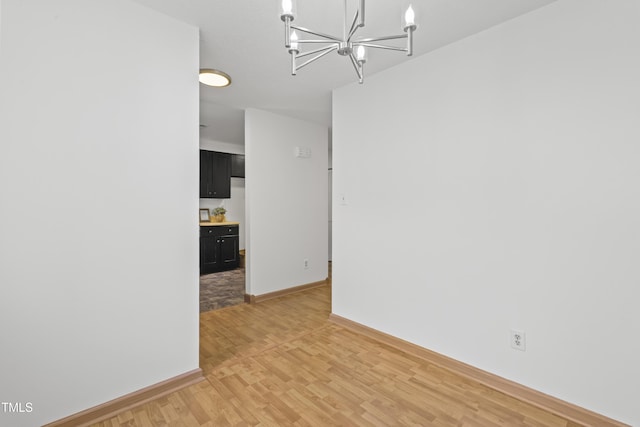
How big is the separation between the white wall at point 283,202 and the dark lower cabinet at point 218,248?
1.93m

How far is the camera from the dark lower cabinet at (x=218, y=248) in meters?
5.29

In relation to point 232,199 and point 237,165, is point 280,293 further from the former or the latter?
point 237,165

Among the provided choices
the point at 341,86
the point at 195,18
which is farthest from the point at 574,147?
the point at 195,18

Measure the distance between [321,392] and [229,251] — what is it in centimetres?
415

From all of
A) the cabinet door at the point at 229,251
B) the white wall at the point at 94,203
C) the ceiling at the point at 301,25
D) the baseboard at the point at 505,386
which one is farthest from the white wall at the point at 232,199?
the baseboard at the point at 505,386

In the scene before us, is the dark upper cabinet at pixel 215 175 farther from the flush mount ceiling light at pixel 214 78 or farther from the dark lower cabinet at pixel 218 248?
the flush mount ceiling light at pixel 214 78

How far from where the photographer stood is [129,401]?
1.77 metres

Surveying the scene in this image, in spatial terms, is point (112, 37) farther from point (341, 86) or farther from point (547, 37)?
point (547, 37)

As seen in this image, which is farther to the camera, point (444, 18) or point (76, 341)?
point (444, 18)

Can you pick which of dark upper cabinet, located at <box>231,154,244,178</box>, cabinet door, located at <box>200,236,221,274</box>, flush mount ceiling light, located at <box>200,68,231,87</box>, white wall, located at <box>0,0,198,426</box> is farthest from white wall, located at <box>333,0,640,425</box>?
dark upper cabinet, located at <box>231,154,244,178</box>

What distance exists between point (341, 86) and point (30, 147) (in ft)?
8.16

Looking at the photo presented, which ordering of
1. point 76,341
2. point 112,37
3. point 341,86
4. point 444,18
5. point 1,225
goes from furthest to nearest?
1. point 341,86
2. point 444,18
3. point 112,37
4. point 76,341
5. point 1,225

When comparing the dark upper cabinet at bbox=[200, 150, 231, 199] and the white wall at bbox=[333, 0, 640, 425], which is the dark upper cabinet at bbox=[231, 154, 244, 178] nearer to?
the dark upper cabinet at bbox=[200, 150, 231, 199]

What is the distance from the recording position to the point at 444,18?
188cm
